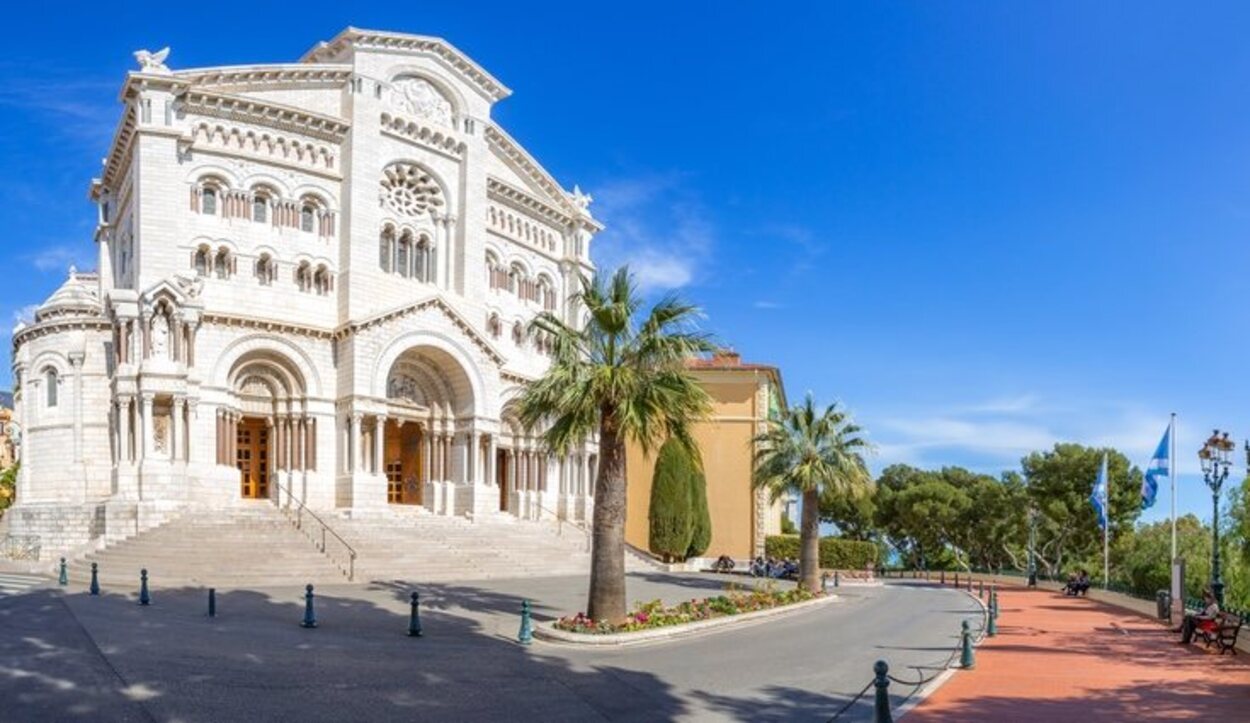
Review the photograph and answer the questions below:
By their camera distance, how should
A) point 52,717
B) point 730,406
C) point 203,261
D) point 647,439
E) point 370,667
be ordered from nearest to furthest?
point 52,717, point 370,667, point 647,439, point 203,261, point 730,406

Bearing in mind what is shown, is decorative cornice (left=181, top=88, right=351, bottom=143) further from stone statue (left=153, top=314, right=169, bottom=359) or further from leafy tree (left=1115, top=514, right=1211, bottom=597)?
leafy tree (left=1115, top=514, right=1211, bottom=597)

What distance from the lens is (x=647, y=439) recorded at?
2088cm

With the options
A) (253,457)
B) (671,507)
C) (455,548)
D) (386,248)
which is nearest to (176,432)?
(253,457)

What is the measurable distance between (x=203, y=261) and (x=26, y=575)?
12.8 m

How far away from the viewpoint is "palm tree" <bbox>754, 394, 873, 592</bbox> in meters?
33.4

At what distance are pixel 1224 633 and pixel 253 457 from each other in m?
32.5

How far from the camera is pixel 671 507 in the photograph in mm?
46125

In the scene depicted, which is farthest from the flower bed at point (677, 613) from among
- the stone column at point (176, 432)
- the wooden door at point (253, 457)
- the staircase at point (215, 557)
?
the wooden door at point (253, 457)

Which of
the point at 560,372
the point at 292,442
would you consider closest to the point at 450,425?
the point at 292,442

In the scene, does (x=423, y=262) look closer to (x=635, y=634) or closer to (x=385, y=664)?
(x=635, y=634)

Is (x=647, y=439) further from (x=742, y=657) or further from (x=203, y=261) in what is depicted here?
(x=203, y=261)

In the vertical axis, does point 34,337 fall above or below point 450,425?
above

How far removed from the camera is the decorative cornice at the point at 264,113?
121ft

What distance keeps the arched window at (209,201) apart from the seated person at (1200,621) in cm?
3375
